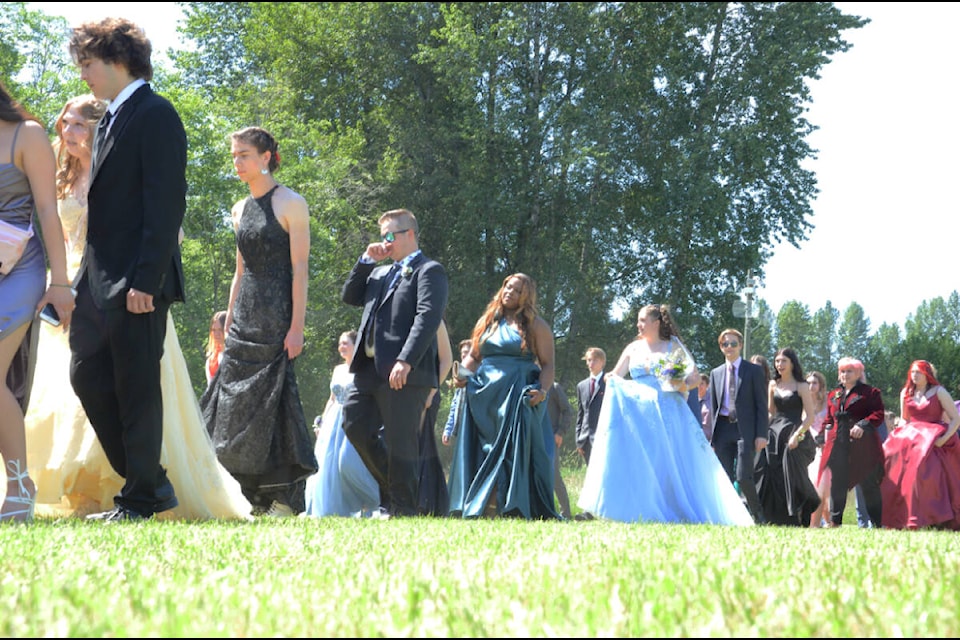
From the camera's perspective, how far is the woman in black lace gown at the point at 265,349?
8.66 metres

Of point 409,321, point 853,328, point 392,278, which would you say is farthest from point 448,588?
point 853,328

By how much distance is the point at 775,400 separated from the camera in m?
16.2

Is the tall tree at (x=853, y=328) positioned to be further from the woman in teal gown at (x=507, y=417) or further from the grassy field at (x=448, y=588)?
the grassy field at (x=448, y=588)

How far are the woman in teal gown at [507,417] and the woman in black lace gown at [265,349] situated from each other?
8.59 feet

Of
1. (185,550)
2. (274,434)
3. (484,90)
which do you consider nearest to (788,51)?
(484,90)

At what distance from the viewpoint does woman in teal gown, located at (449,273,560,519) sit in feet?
36.3

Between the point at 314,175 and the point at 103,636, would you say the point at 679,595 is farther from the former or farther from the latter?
the point at 314,175

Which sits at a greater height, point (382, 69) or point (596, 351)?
point (382, 69)

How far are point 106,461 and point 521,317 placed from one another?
467 centimetres

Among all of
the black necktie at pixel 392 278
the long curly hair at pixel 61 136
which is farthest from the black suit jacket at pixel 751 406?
the long curly hair at pixel 61 136

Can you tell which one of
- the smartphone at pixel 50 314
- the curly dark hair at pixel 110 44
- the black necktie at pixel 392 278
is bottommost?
the smartphone at pixel 50 314

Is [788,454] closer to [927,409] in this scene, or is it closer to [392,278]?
[927,409]

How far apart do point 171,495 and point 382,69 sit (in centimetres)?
3408

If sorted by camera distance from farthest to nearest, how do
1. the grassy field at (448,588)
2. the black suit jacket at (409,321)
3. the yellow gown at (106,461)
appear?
1. the black suit jacket at (409,321)
2. the yellow gown at (106,461)
3. the grassy field at (448,588)
